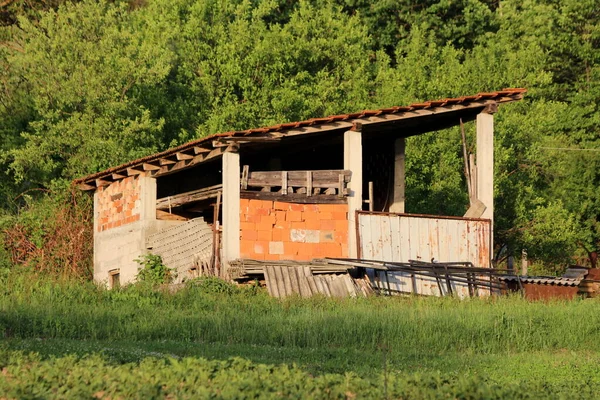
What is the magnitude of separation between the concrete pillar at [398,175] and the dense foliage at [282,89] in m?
6.67

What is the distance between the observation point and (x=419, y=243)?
25.4 metres

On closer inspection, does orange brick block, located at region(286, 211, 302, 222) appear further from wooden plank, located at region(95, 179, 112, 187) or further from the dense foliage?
the dense foliage

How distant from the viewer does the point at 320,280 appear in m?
24.1

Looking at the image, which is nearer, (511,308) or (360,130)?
(511,308)

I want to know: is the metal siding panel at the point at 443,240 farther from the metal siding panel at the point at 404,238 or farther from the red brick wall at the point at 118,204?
the red brick wall at the point at 118,204

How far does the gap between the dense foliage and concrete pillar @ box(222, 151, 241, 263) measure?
874cm

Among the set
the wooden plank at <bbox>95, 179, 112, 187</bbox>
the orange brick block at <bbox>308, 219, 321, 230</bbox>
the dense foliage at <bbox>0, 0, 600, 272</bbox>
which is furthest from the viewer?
the dense foliage at <bbox>0, 0, 600, 272</bbox>

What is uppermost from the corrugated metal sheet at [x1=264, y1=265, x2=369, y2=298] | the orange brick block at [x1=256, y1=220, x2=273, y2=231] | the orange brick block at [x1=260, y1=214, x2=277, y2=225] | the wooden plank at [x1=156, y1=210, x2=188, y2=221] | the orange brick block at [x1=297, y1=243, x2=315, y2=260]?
the wooden plank at [x1=156, y1=210, x2=188, y2=221]

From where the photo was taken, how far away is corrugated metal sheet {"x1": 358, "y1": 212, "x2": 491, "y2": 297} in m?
25.0

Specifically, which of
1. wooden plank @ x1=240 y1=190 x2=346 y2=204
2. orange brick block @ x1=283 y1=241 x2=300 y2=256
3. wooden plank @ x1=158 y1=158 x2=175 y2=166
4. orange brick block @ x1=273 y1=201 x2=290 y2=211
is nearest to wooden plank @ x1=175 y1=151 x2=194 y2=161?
wooden plank @ x1=158 y1=158 x2=175 y2=166

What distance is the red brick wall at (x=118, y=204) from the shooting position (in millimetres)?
27797

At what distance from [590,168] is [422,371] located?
29316 mm

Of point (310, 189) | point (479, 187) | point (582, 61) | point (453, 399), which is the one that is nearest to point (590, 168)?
point (582, 61)

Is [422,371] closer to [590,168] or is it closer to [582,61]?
[590,168]
